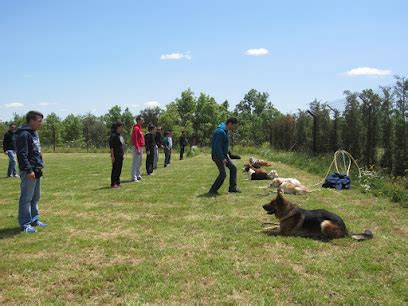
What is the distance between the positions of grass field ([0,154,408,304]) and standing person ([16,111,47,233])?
302 millimetres

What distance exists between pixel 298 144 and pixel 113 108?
Answer: 54.4 m

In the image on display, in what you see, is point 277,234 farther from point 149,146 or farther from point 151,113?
point 151,113

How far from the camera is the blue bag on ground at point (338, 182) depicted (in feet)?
34.7

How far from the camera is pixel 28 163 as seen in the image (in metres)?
6.16

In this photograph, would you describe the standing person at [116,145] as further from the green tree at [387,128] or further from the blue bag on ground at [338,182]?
the green tree at [387,128]

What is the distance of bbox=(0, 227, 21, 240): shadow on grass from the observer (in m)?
6.12

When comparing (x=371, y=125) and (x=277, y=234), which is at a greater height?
(x=371, y=125)

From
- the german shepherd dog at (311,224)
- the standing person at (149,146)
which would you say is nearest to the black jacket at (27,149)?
the german shepherd dog at (311,224)

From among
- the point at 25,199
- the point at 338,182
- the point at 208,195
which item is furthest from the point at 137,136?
the point at 25,199

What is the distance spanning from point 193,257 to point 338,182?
259 inches

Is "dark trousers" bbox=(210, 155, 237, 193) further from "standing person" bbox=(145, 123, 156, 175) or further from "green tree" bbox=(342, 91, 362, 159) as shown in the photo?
"green tree" bbox=(342, 91, 362, 159)

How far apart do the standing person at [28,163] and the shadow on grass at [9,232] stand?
0.12 meters

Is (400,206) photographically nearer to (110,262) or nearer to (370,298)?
(370,298)

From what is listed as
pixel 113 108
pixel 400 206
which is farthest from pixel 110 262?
pixel 113 108
